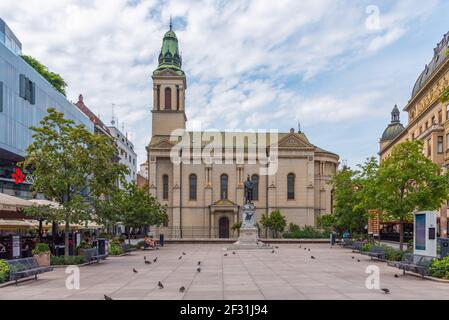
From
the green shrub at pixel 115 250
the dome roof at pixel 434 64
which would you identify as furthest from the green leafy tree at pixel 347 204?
the green shrub at pixel 115 250

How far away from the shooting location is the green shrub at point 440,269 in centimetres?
2050

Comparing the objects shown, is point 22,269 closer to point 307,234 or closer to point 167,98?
point 307,234

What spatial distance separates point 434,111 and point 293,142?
2575 centimetres

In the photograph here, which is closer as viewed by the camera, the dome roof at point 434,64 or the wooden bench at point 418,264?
the wooden bench at point 418,264

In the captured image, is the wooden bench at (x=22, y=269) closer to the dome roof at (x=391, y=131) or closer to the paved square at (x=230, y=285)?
the paved square at (x=230, y=285)

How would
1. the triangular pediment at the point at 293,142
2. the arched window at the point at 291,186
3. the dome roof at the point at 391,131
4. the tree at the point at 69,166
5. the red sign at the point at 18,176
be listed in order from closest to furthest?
1. the tree at the point at 69,166
2. the red sign at the point at 18,176
3. the triangular pediment at the point at 293,142
4. the arched window at the point at 291,186
5. the dome roof at the point at 391,131

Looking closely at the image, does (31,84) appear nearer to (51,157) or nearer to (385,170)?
(51,157)

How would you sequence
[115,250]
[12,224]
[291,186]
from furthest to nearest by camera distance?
1. [291,186]
2. [115,250]
3. [12,224]

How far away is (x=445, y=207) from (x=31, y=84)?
4177 cm

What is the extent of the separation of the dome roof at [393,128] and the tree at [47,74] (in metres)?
61.2

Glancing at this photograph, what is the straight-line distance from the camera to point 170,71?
84750 mm

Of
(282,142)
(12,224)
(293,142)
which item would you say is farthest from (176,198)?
(12,224)

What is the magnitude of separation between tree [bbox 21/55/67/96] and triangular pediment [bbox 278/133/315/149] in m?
32.5

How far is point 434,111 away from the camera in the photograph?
192 feet
